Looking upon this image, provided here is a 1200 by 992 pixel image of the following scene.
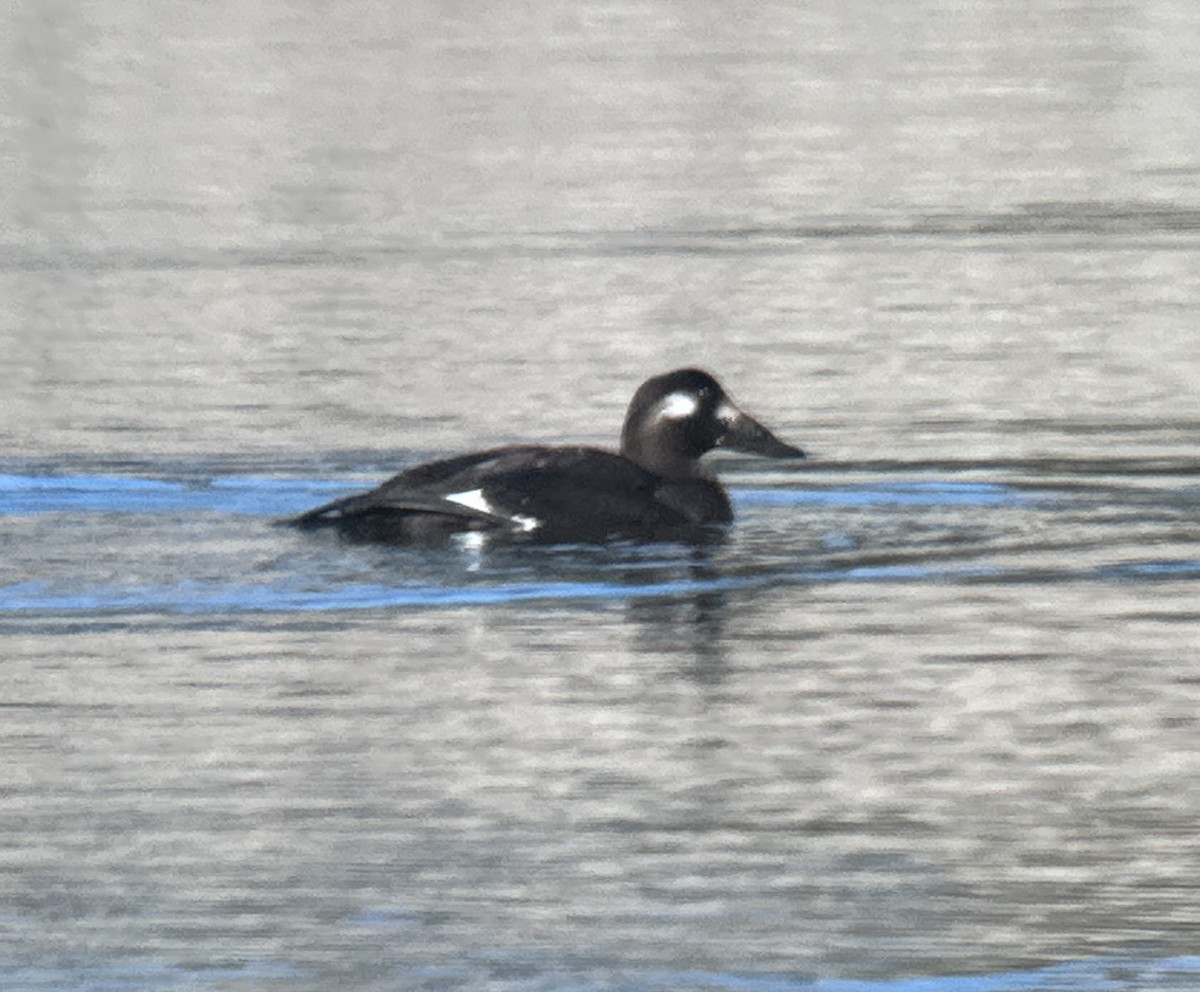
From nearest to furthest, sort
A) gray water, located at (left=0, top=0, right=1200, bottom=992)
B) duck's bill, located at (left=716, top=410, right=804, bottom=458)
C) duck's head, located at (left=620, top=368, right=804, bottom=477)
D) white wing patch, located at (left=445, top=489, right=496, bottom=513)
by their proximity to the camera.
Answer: gray water, located at (left=0, top=0, right=1200, bottom=992) → white wing patch, located at (left=445, top=489, right=496, bottom=513) → duck's head, located at (left=620, top=368, right=804, bottom=477) → duck's bill, located at (left=716, top=410, right=804, bottom=458)

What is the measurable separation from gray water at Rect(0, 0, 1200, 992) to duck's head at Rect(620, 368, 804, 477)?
0.99 feet

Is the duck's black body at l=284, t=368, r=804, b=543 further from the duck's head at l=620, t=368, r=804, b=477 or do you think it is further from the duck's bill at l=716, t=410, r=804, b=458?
the duck's bill at l=716, t=410, r=804, b=458

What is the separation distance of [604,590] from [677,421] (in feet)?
4.90

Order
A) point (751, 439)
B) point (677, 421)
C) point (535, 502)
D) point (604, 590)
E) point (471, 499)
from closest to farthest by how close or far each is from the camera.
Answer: point (604, 590)
point (471, 499)
point (535, 502)
point (677, 421)
point (751, 439)

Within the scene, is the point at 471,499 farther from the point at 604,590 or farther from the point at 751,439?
the point at 751,439

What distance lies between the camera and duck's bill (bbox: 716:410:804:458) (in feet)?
40.0

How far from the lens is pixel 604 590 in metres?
10.7

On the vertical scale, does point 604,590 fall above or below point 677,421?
below

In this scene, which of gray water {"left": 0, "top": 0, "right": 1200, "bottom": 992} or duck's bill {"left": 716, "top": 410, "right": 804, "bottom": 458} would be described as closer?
gray water {"left": 0, "top": 0, "right": 1200, "bottom": 992}

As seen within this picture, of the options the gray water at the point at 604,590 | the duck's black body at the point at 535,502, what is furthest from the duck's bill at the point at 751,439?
the duck's black body at the point at 535,502

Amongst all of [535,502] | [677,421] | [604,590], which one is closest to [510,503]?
[535,502]

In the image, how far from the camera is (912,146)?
24672 millimetres

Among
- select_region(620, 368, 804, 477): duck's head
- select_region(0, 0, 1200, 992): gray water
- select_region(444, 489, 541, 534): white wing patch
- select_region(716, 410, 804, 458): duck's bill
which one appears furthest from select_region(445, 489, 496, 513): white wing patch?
→ select_region(716, 410, 804, 458): duck's bill

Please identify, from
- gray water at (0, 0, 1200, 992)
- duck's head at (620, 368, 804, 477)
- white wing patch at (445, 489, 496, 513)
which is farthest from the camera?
duck's head at (620, 368, 804, 477)
